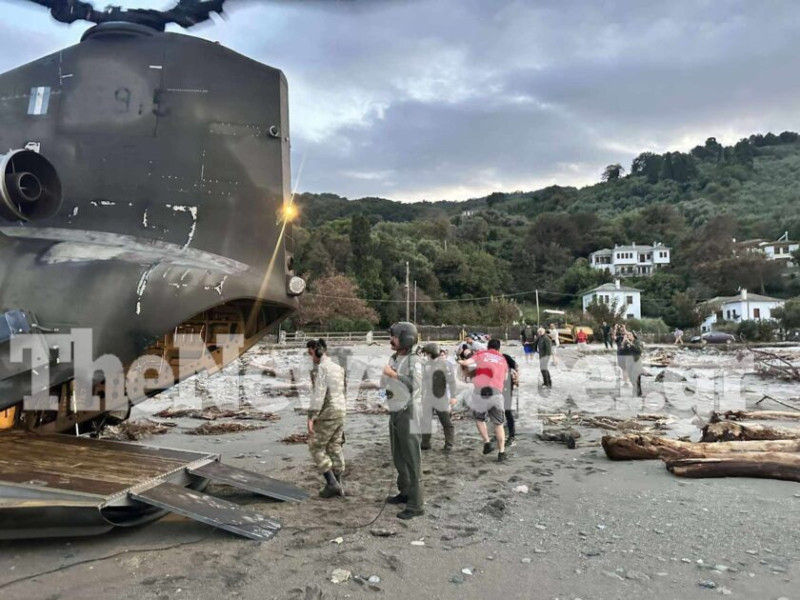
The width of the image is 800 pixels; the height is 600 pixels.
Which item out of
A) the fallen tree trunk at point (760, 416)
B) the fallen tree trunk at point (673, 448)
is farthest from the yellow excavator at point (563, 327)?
the fallen tree trunk at point (673, 448)

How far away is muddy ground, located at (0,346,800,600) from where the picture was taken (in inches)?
158

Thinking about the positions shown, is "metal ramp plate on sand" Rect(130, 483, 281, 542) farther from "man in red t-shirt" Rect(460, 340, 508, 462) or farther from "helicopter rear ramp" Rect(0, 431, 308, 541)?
"man in red t-shirt" Rect(460, 340, 508, 462)

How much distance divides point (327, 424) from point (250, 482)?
1.02 m

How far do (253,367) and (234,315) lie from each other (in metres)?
17.7

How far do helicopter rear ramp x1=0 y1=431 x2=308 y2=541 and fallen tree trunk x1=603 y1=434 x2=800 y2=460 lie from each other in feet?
14.6

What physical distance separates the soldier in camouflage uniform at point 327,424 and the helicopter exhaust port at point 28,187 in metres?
3.10

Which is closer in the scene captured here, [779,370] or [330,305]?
[779,370]

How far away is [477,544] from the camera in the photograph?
4879 mm

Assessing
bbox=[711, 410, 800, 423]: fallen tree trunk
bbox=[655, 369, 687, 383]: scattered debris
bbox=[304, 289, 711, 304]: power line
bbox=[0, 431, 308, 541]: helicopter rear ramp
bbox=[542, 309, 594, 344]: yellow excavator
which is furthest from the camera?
bbox=[304, 289, 711, 304]: power line

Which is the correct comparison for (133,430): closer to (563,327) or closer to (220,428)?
(220,428)

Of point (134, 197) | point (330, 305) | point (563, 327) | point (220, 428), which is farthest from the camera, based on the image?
point (330, 305)

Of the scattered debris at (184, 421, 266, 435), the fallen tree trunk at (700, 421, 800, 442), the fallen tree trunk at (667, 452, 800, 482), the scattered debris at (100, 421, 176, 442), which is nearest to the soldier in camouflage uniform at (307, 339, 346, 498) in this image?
the fallen tree trunk at (667, 452, 800, 482)

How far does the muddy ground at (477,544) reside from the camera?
13.2 feet

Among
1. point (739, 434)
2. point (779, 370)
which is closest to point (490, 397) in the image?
point (739, 434)
